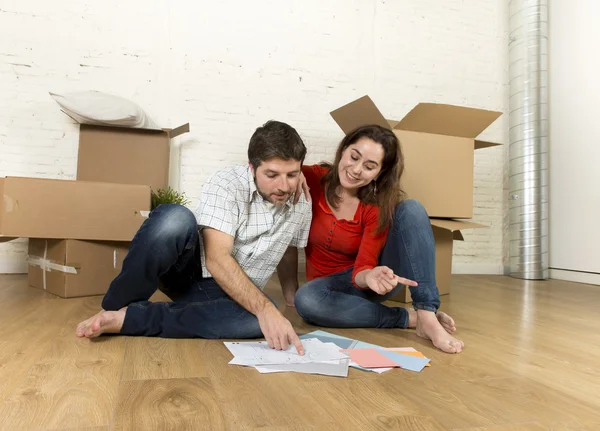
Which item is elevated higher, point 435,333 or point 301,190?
point 301,190

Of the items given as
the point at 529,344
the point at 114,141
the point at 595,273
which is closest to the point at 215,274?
the point at 529,344

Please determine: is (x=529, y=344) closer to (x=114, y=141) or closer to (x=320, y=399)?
(x=320, y=399)

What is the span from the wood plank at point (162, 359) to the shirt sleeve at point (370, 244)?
554 millimetres

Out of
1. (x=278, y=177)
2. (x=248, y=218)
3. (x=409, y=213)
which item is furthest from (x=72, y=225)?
(x=409, y=213)

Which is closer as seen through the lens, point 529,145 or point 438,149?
point 438,149

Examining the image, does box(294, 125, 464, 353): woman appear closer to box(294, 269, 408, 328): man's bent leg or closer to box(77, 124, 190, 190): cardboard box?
box(294, 269, 408, 328): man's bent leg

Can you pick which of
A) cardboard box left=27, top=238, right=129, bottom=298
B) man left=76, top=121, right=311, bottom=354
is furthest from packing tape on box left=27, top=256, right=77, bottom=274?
man left=76, top=121, right=311, bottom=354

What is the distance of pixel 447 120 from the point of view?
235 cm

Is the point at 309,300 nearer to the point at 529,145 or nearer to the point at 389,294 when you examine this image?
the point at 389,294

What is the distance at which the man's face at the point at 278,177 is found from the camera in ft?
4.35

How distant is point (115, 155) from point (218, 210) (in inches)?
66.8

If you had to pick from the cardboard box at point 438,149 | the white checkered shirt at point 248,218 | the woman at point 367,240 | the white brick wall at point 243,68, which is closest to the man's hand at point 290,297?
the woman at point 367,240

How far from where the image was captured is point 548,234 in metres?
3.48

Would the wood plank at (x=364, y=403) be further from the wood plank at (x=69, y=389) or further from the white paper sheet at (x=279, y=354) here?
the wood plank at (x=69, y=389)
